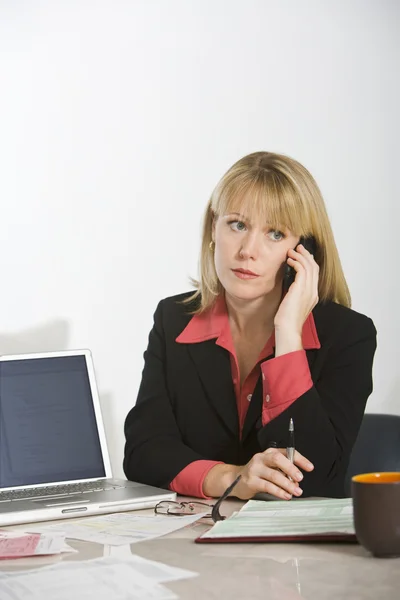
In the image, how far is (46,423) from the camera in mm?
1619

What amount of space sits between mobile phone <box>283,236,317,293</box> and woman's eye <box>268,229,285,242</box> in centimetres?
6

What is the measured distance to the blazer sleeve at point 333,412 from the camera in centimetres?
163

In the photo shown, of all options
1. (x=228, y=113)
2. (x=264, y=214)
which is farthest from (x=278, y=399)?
(x=228, y=113)

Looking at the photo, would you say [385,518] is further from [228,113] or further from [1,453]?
[228,113]

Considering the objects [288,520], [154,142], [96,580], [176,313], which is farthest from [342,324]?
[154,142]

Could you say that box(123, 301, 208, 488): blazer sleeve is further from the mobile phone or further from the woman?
the mobile phone

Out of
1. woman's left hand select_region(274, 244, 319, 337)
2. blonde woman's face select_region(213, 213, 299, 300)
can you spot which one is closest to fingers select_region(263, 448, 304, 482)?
woman's left hand select_region(274, 244, 319, 337)

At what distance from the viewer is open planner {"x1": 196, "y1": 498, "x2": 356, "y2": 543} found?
41.3 inches

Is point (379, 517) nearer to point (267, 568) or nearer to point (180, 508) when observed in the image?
point (267, 568)

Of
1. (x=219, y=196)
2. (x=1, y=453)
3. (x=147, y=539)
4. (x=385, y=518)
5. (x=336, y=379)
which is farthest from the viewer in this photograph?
(x=219, y=196)

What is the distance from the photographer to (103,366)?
8.86ft

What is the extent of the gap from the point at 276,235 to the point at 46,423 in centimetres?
63

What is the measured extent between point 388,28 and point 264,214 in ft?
5.49

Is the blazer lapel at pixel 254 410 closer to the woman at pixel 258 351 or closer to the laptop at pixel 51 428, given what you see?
the woman at pixel 258 351
